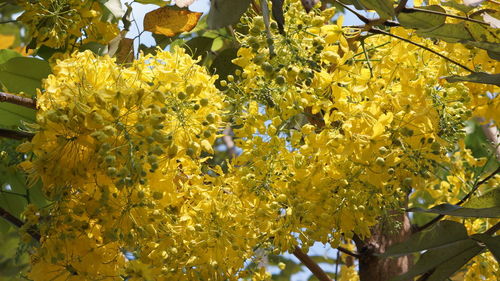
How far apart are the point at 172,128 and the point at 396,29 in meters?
0.60

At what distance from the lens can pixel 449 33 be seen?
4.68 feet

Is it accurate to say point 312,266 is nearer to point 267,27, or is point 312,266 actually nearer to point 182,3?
point 182,3

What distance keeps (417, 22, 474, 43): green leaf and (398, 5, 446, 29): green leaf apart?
0.04 ft

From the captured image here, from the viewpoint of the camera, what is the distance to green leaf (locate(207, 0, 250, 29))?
1272mm

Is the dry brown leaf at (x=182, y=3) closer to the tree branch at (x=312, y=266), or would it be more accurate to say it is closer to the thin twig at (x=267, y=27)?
the thin twig at (x=267, y=27)

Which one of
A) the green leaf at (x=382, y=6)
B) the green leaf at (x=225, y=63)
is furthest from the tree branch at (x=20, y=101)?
the green leaf at (x=382, y=6)

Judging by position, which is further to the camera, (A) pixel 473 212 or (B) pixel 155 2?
(B) pixel 155 2

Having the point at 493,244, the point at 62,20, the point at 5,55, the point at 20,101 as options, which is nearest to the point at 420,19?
the point at 493,244

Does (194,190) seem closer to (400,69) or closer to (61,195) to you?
(61,195)

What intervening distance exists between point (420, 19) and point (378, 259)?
785mm

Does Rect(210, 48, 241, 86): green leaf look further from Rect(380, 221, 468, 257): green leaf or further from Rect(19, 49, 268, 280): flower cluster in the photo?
Rect(380, 221, 468, 257): green leaf

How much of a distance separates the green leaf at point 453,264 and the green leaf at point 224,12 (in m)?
0.67

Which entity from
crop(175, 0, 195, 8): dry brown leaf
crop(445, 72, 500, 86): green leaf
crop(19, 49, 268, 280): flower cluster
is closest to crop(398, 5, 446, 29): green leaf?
crop(445, 72, 500, 86): green leaf

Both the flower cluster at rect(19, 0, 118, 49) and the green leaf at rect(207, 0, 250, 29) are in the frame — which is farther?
the flower cluster at rect(19, 0, 118, 49)
